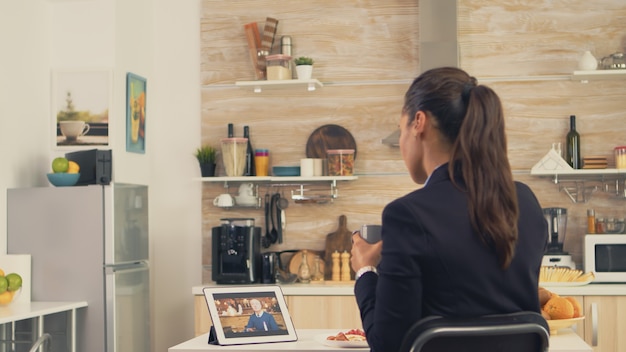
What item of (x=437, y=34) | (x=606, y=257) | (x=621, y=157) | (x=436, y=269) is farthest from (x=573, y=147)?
(x=436, y=269)

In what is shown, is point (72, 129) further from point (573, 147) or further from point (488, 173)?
point (488, 173)

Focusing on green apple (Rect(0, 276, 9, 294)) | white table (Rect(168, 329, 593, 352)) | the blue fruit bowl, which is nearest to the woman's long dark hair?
white table (Rect(168, 329, 593, 352))

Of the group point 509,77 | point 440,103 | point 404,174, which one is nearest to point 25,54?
point 404,174

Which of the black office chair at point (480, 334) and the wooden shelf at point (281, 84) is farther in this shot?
the wooden shelf at point (281, 84)

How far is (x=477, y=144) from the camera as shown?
182 cm

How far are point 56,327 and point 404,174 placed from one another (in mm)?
2189

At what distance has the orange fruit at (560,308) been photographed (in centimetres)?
269

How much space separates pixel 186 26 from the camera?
225 inches

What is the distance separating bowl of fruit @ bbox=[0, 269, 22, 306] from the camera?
14.4 ft

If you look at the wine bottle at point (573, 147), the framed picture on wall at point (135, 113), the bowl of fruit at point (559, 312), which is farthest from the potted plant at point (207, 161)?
the bowl of fruit at point (559, 312)

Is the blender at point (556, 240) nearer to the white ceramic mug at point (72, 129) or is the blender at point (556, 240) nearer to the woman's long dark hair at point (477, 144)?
the white ceramic mug at point (72, 129)

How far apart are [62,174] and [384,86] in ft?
6.51

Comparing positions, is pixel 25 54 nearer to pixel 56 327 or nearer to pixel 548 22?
pixel 56 327

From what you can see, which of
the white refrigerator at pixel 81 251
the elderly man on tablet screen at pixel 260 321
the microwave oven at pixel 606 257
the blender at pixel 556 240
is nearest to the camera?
the elderly man on tablet screen at pixel 260 321
